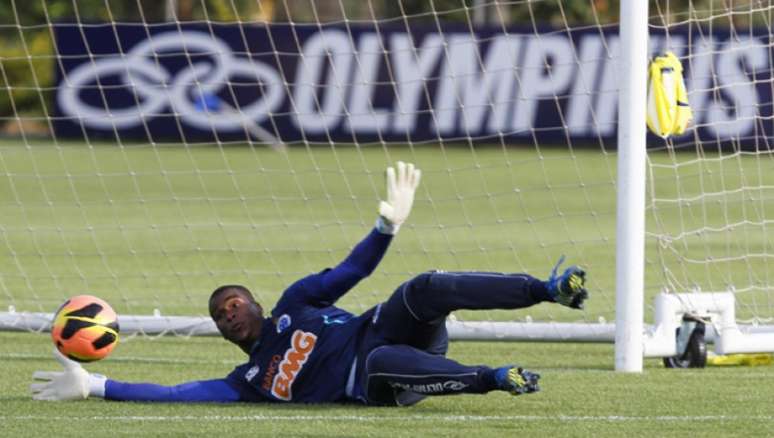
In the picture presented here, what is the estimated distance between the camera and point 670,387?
308 inches

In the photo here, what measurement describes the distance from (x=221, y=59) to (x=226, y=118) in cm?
212

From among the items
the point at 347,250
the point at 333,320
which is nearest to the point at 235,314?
the point at 333,320

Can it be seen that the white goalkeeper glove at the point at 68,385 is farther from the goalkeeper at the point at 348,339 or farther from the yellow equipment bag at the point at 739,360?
the yellow equipment bag at the point at 739,360

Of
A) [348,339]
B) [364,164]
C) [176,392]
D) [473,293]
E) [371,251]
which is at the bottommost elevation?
[176,392]

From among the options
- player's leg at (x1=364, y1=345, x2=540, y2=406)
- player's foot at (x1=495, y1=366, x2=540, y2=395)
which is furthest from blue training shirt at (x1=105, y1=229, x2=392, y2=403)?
player's foot at (x1=495, y1=366, x2=540, y2=395)

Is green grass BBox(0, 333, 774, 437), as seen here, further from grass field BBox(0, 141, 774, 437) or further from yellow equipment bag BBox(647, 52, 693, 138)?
yellow equipment bag BBox(647, 52, 693, 138)

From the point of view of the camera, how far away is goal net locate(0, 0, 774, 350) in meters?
12.5

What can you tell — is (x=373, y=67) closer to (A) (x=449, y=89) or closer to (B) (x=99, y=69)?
(A) (x=449, y=89)

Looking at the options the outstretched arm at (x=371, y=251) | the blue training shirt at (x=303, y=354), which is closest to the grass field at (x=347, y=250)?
the blue training shirt at (x=303, y=354)

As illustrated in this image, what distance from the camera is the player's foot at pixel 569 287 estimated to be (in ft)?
21.3

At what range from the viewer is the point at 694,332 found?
8672mm

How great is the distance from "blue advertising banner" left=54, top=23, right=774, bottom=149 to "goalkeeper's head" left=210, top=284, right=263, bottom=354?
17259 millimetres

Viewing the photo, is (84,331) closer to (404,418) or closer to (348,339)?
(348,339)

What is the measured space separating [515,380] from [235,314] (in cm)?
143
